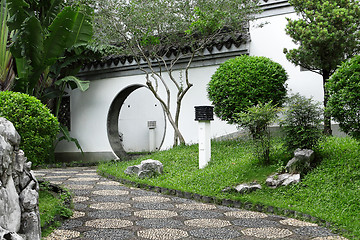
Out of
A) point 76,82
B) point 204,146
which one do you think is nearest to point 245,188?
point 204,146

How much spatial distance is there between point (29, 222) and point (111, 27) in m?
6.63

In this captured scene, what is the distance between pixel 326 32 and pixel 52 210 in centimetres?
543

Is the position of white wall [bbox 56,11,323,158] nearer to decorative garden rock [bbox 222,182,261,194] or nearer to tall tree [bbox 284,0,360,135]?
tall tree [bbox 284,0,360,135]

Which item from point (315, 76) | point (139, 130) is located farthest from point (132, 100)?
point (315, 76)

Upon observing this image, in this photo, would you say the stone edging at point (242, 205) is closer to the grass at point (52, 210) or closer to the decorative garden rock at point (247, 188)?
the decorative garden rock at point (247, 188)

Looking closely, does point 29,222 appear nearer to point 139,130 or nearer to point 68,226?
point 68,226

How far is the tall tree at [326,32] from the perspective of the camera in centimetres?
674

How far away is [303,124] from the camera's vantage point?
19.1 feet

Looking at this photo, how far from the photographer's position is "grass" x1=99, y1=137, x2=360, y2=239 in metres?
4.48

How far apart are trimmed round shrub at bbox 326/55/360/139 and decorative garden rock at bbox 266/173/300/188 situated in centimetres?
97

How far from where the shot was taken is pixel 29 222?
123 inches

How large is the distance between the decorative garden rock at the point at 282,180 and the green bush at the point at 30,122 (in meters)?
3.40

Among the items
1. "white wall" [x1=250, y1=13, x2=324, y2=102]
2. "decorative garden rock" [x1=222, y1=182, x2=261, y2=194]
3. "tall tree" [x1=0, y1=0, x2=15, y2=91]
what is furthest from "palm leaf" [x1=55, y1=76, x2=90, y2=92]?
"decorative garden rock" [x1=222, y1=182, x2=261, y2=194]

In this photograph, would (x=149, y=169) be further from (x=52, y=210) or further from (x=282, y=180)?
(x=52, y=210)
